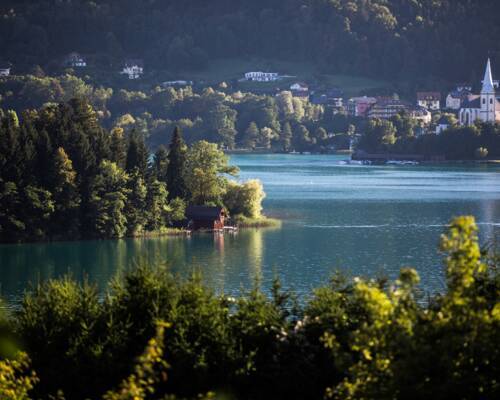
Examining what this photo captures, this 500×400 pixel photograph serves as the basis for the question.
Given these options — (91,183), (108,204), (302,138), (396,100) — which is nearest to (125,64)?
(396,100)

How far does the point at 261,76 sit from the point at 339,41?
22.5 meters

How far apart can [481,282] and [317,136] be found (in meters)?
107

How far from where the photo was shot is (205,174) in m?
47.8

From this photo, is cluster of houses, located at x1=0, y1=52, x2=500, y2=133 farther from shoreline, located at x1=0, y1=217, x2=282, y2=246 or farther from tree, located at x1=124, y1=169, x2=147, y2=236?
tree, located at x1=124, y1=169, x2=147, y2=236

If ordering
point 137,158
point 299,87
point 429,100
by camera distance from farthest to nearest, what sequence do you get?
point 299,87, point 429,100, point 137,158

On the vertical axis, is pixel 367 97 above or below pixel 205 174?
above

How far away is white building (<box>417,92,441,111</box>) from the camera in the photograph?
145 meters

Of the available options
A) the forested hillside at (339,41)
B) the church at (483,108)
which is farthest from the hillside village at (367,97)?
the forested hillside at (339,41)

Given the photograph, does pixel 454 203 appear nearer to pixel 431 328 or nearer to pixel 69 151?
pixel 69 151

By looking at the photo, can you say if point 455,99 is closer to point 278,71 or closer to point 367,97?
point 367,97

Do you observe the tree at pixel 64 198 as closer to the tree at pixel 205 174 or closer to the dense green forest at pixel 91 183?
the dense green forest at pixel 91 183

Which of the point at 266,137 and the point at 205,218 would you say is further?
the point at 266,137

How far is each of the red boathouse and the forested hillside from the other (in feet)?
402

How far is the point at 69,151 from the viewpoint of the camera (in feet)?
146
